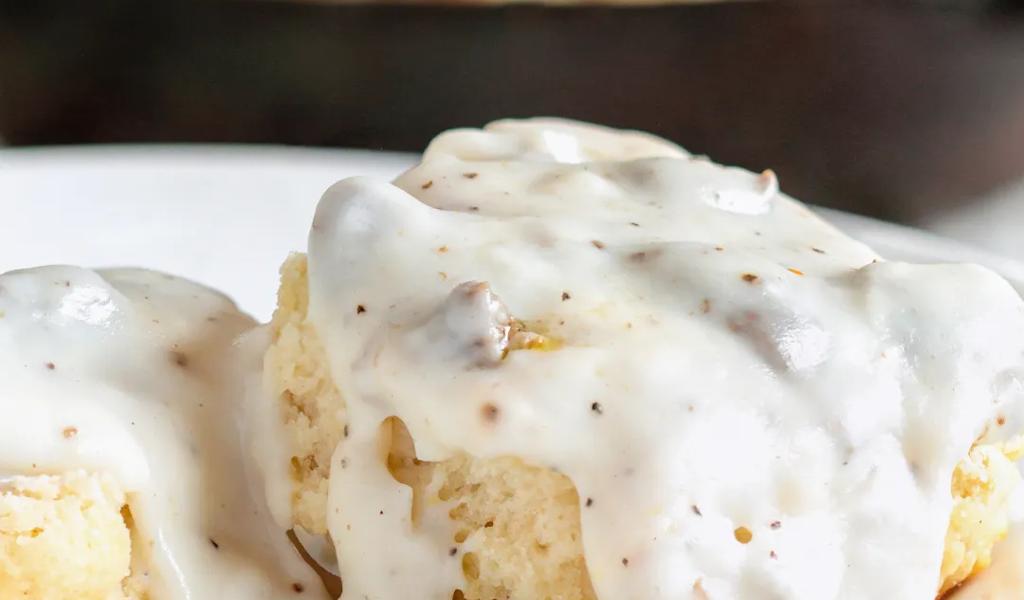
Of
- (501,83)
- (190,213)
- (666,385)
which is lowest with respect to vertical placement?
(501,83)

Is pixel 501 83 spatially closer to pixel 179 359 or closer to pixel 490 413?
pixel 179 359

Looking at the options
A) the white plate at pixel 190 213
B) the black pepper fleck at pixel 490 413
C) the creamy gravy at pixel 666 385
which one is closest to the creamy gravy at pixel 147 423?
the creamy gravy at pixel 666 385

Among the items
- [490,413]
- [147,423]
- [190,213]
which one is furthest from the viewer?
[190,213]

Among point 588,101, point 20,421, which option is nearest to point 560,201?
point 20,421

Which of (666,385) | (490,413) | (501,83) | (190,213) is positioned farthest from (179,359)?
(501,83)

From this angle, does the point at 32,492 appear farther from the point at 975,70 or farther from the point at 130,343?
the point at 975,70

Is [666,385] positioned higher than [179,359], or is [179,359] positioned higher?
[666,385]

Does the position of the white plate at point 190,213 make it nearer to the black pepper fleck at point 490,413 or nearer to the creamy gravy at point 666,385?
the creamy gravy at point 666,385
